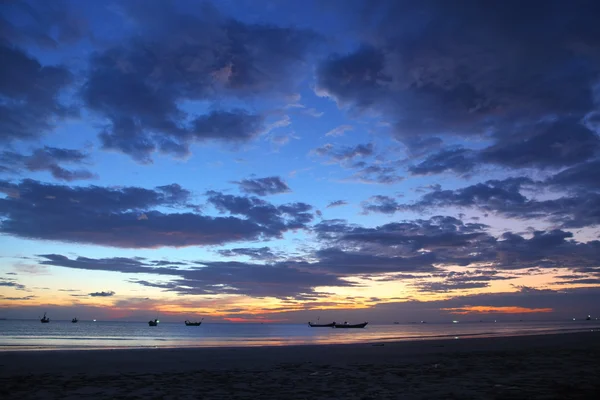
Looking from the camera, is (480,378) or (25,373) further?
(25,373)

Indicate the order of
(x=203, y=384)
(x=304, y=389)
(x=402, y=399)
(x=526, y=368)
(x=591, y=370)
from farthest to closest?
1. (x=526, y=368)
2. (x=591, y=370)
3. (x=203, y=384)
4. (x=304, y=389)
5. (x=402, y=399)

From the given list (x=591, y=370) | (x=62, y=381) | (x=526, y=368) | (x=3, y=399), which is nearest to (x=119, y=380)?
(x=62, y=381)

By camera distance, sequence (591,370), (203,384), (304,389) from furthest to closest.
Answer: (591,370), (203,384), (304,389)

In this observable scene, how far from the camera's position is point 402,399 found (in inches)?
582

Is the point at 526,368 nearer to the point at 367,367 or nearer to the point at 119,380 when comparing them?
the point at 367,367

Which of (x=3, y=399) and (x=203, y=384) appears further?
(x=203, y=384)

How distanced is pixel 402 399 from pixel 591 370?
1338 cm

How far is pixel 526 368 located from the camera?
75.4 feet

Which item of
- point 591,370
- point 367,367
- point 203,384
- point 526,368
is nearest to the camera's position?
point 203,384

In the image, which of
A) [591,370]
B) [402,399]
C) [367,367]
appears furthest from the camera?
[367,367]

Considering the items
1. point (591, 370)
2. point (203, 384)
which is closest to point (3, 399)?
point (203, 384)

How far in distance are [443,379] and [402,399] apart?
578cm

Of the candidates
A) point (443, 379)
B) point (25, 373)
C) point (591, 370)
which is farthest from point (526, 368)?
point (25, 373)

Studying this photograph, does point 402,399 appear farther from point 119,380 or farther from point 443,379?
point 119,380
